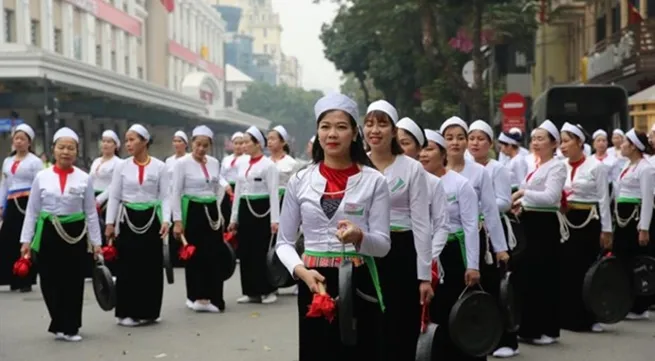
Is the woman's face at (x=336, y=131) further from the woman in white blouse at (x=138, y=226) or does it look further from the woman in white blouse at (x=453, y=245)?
the woman in white blouse at (x=138, y=226)

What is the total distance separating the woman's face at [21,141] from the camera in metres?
14.7

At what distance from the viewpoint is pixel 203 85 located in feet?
284

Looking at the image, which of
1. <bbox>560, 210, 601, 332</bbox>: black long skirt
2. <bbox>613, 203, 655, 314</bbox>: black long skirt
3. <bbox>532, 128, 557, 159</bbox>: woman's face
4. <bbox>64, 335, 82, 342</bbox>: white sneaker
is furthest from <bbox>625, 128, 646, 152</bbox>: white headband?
<bbox>64, 335, 82, 342</bbox>: white sneaker

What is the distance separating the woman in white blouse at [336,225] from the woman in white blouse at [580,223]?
486 cm

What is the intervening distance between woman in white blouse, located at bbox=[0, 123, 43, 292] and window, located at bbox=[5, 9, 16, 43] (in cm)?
3210

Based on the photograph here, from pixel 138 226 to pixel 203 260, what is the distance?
1283mm

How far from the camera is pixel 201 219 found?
504 inches

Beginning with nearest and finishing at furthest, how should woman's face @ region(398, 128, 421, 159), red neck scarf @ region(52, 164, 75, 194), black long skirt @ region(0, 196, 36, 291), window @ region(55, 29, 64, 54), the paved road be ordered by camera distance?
woman's face @ region(398, 128, 421, 159)
the paved road
red neck scarf @ region(52, 164, 75, 194)
black long skirt @ region(0, 196, 36, 291)
window @ region(55, 29, 64, 54)

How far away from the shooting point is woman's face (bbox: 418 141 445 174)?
7.91m

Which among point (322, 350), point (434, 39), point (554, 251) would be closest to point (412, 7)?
point (434, 39)

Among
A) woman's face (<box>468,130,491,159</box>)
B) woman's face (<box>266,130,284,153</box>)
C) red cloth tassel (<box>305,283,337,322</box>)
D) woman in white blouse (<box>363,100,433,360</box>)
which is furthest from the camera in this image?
woman's face (<box>266,130,284,153</box>)

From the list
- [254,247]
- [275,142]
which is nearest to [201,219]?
[254,247]

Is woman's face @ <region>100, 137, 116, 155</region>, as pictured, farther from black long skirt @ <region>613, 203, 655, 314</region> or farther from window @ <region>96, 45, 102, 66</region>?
window @ <region>96, 45, 102, 66</region>

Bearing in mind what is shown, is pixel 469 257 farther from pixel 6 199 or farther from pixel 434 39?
pixel 434 39
